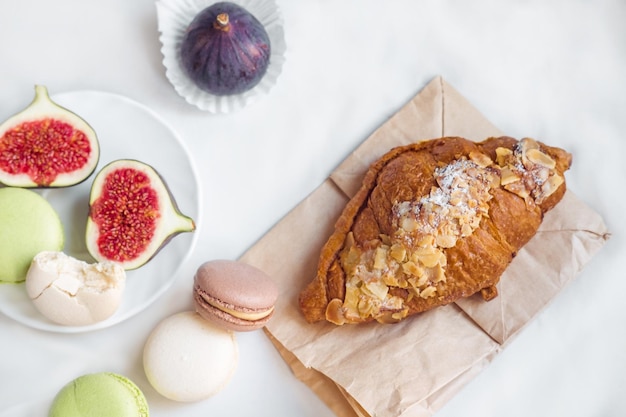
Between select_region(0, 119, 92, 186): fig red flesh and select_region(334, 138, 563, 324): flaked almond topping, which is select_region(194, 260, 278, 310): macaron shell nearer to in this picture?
select_region(334, 138, 563, 324): flaked almond topping

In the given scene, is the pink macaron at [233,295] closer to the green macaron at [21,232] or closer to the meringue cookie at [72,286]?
the meringue cookie at [72,286]

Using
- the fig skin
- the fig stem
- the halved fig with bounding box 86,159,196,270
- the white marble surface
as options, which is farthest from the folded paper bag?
the fig stem

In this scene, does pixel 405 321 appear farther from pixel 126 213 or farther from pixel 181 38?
pixel 181 38

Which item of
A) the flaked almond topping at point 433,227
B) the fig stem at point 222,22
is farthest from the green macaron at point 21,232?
the flaked almond topping at point 433,227

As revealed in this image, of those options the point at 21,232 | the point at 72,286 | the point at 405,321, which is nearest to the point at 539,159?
the point at 405,321

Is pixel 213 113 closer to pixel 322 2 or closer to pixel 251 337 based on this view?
pixel 322 2
